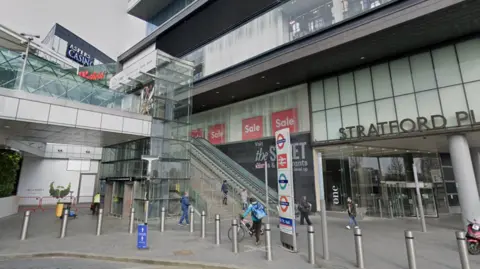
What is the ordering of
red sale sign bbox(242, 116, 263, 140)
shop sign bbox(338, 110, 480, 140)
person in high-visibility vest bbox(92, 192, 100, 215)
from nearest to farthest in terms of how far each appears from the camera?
shop sign bbox(338, 110, 480, 140)
person in high-visibility vest bbox(92, 192, 100, 215)
red sale sign bbox(242, 116, 263, 140)

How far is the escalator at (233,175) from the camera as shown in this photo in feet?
60.9

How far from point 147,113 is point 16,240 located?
924 cm

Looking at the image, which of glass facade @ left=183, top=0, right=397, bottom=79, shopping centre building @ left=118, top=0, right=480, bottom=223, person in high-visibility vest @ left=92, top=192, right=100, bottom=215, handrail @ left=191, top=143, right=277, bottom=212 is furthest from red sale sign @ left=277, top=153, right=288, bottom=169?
person in high-visibility vest @ left=92, top=192, right=100, bottom=215

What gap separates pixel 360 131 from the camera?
17.6 m

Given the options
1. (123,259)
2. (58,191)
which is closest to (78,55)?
(58,191)

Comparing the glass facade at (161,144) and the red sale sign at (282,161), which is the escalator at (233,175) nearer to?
the glass facade at (161,144)

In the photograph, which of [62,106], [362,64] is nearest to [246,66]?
[362,64]

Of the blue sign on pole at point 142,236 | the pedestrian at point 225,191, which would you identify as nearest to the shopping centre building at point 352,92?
the pedestrian at point 225,191

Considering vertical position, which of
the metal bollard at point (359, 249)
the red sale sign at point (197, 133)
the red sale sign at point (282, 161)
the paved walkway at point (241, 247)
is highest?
the red sale sign at point (197, 133)

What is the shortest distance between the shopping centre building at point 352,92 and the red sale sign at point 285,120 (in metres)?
0.11

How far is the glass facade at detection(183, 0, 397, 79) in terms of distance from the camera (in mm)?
16797

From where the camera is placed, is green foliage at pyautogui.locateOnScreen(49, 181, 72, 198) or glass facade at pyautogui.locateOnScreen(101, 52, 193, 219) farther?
green foliage at pyautogui.locateOnScreen(49, 181, 72, 198)

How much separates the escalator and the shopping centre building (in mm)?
2722

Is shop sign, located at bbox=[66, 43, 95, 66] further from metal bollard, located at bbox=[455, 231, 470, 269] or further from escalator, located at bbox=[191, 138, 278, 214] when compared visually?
metal bollard, located at bbox=[455, 231, 470, 269]
